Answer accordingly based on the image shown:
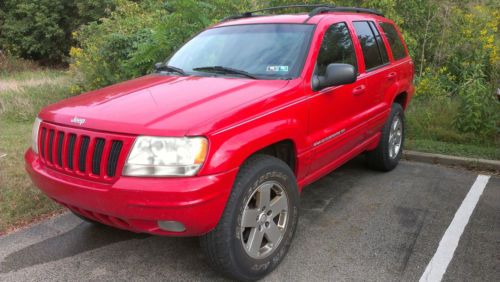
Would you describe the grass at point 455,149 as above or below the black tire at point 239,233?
below

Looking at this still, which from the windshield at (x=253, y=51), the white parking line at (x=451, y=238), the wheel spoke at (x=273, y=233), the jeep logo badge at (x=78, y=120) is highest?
the windshield at (x=253, y=51)

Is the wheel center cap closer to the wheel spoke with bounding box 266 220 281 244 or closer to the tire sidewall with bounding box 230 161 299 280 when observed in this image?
the wheel spoke with bounding box 266 220 281 244

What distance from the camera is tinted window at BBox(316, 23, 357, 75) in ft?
Result: 12.4

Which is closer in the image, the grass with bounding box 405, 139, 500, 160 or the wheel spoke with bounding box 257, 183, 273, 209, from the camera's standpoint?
the wheel spoke with bounding box 257, 183, 273, 209

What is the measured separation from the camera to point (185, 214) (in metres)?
2.57

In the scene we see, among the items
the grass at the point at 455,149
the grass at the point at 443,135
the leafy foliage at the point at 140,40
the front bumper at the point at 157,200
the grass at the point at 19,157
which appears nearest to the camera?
the front bumper at the point at 157,200

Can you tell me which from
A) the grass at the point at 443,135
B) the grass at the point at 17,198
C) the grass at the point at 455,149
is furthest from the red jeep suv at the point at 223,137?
the grass at the point at 443,135

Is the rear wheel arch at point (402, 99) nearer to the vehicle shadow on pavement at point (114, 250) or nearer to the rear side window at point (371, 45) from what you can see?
the rear side window at point (371, 45)

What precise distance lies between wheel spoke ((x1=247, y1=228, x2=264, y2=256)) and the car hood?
85 cm

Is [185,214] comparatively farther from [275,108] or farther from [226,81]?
[226,81]

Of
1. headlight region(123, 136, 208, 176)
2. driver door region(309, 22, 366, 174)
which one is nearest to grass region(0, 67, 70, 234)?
headlight region(123, 136, 208, 176)

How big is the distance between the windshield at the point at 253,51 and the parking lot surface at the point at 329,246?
4.65 feet

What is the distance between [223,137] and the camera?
2.73 m

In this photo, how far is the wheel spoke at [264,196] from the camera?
9.97 ft
